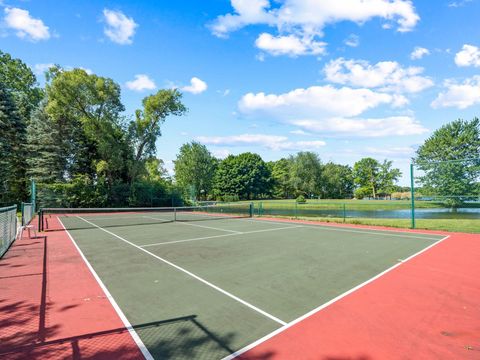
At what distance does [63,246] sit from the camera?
11.6m

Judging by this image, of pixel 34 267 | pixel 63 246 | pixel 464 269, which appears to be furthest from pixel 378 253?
pixel 63 246

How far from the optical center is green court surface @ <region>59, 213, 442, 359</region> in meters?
4.41

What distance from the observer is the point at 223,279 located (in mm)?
7047

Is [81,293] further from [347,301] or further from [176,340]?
[347,301]

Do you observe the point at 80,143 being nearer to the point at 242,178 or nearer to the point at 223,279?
the point at 223,279

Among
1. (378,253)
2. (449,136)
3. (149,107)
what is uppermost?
(149,107)

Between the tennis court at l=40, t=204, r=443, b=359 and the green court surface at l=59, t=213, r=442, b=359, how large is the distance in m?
0.02

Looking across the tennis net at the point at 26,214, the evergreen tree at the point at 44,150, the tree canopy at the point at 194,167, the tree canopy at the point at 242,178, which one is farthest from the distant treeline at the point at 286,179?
the tennis net at the point at 26,214

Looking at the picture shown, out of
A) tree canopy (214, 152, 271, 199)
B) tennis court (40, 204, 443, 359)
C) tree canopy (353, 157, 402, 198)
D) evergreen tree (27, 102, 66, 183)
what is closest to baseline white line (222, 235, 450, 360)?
tennis court (40, 204, 443, 359)

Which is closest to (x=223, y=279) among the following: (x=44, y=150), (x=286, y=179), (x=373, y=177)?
(x=44, y=150)

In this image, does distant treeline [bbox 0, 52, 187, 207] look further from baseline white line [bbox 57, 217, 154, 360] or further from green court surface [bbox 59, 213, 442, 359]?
baseline white line [bbox 57, 217, 154, 360]

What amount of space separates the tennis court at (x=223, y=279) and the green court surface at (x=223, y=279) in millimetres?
17

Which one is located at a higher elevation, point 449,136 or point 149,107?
point 149,107

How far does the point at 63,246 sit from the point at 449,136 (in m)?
51.2
